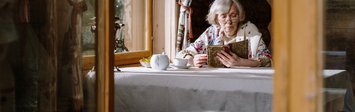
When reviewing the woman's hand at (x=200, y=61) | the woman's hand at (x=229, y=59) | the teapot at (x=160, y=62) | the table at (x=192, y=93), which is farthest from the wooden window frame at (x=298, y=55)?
the woman's hand at (x=200, y=61)

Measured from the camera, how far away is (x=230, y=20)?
Answer: 221 cm

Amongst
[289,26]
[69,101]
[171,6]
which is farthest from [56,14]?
[171,6]

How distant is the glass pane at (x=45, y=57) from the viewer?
811mm

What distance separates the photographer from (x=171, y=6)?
3.09m

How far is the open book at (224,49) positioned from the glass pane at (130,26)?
93 centimetres

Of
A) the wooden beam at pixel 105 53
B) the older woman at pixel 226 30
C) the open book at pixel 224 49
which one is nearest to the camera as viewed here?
the wooden beam at pixel 105 53

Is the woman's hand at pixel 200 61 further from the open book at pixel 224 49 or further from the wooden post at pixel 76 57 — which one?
the wooden post at pixel 76 57

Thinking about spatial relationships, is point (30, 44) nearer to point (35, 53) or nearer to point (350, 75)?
point (35, 53)

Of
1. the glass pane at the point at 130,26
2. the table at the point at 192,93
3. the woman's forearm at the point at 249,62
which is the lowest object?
the table at the point at 192,93

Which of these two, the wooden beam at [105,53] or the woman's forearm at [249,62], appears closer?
the wooden beam at [105,53]

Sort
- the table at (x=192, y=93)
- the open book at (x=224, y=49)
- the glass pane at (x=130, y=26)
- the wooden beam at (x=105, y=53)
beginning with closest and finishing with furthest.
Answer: the wooden beam at (x=105, y=53) < the table at (x=192, y=93) < the open book at (x=224, y=49) < the glass pane at (x=130, y=26)

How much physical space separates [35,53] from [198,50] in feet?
5.16

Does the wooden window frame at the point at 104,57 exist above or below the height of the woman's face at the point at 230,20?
below

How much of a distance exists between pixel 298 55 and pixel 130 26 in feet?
7.41
